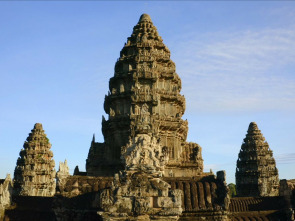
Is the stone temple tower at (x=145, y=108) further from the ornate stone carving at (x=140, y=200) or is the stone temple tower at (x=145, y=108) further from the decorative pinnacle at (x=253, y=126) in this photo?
the decorative pinnacle at (x=253, y=126)

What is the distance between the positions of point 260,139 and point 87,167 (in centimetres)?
3763

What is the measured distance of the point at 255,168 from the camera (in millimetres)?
63031

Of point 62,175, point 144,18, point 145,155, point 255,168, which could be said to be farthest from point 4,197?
point 255,168

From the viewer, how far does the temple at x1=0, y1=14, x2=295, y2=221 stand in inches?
553

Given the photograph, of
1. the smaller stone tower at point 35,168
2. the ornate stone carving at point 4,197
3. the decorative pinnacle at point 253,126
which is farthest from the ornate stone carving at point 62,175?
the decorative pinnacle at point 253,126

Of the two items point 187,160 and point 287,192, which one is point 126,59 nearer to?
point 187,160

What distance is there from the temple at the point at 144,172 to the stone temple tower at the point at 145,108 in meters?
0.12

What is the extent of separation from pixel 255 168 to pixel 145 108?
32.5 meters

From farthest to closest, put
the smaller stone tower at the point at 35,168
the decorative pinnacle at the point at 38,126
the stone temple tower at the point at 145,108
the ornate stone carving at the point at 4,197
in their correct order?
the decorative pinnacle at the point at 38,126
the smaller stone tower at the point at 35,168
the stone temple tower at the point at 145,108
the ornate stone carving at the point at 4,197

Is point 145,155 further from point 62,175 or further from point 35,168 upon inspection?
point 35,168

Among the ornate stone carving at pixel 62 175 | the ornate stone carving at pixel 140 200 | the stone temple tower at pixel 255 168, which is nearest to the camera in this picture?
the ornate stone carving at pixel 140 200

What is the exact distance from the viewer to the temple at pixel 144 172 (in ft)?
46.1

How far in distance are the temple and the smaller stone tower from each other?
156mm

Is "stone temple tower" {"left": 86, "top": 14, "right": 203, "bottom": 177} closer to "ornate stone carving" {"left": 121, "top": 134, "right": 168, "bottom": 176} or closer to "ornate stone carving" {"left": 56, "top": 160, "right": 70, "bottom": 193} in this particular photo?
"ornate stone carving" {"left": 121, "top": 134, "right": 168, "bottom": 176}
